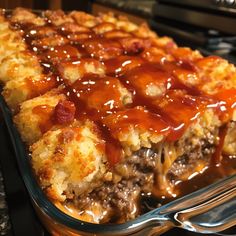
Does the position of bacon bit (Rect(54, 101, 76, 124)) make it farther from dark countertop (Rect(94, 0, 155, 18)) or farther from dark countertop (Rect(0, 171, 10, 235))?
dark countertop (Rect(94, 0, 155, 18))

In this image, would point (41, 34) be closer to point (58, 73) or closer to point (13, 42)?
point (13, 42)

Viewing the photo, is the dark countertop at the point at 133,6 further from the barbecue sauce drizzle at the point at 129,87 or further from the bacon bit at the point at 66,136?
the bacon bit at the point at 66,136

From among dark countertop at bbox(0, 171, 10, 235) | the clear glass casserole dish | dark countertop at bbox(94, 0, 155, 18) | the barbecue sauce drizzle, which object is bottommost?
dark countertop at bbox(0, 171, 10, 235)

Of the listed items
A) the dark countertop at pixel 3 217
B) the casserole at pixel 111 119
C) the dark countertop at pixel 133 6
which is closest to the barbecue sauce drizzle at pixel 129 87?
the casserole at pixel 111 119

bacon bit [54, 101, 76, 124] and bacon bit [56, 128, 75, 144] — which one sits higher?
bacon bit [54, 101, 76, 124]

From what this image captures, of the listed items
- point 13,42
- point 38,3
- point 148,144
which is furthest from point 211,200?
point 38,3

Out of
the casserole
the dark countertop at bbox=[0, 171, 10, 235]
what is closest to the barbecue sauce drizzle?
the casserole
